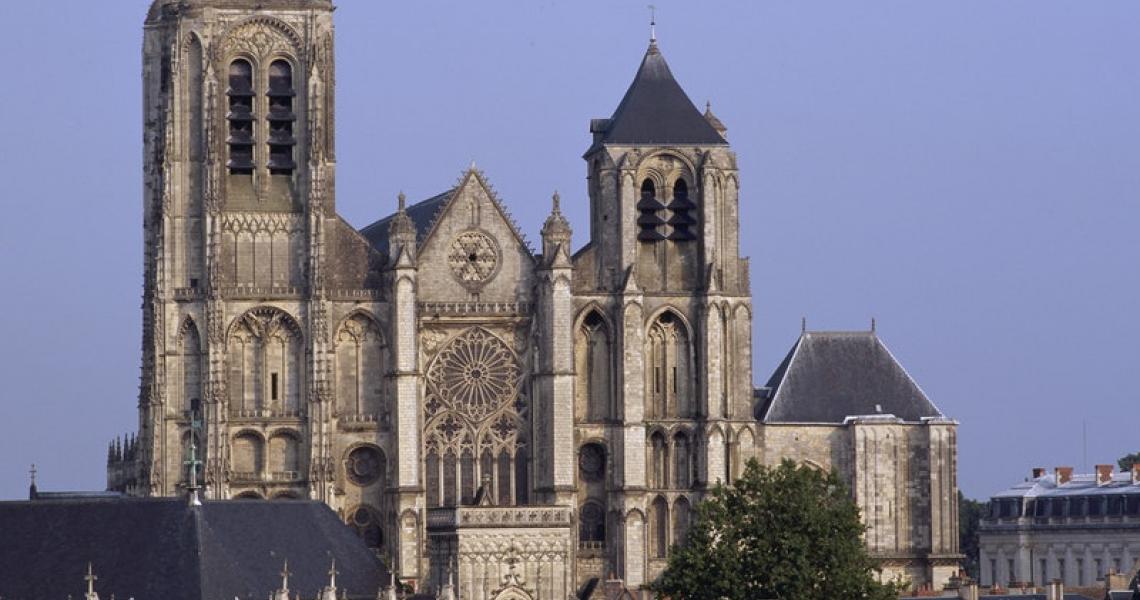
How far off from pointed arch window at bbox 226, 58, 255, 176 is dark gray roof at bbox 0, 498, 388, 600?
63.6 ft

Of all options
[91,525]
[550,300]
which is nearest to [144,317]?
[550,300]

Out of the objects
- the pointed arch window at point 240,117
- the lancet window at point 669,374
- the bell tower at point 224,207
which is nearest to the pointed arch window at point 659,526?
the lancet window at point 669,374

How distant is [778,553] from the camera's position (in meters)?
90.6

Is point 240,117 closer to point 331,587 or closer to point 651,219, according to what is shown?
point 651,219

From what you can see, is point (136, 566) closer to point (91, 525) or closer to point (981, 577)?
point (91, 525)

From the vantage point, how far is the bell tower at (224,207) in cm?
10419

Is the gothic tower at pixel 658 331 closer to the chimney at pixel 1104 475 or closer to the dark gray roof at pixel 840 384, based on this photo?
the dark gray roof at pixel 840 384

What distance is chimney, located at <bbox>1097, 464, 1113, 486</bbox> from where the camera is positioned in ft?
438

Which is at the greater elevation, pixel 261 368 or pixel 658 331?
pixel 658 331

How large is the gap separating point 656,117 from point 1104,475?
101ft

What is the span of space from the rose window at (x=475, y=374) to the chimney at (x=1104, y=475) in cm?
3277

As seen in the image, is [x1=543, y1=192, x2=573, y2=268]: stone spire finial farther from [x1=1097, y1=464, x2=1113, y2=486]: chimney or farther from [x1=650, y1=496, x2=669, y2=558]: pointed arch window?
[x1=1097, y1=464, x2=1113, y2=486]: chimney

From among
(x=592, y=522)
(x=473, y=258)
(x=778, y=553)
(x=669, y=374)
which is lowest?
(x=778, y=553)

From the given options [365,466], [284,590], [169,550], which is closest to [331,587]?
[284,590]
